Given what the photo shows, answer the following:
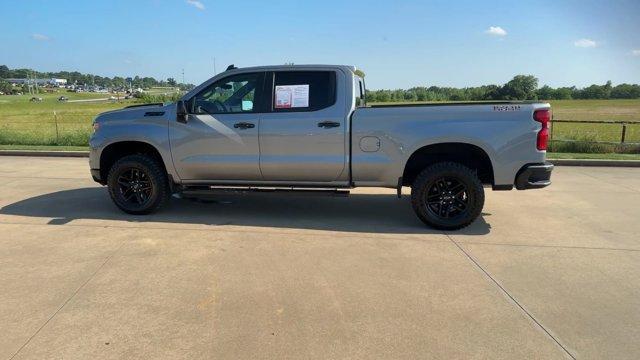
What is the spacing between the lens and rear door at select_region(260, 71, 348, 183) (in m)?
5.61

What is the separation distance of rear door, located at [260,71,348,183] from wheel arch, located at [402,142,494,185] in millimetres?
902

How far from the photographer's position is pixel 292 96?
5773 mm

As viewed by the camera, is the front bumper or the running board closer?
the front bumper

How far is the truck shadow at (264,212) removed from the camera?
5.83m

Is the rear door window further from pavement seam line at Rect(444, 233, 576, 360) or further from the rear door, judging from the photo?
pavement seam line at Rect(444, 233, 576, 360)

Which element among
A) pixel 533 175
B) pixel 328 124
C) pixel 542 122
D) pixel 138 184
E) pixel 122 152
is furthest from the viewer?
pixel 122 152

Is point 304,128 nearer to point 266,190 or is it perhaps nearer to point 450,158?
point 266,190

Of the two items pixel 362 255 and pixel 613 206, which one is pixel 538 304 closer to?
pixel 362 255

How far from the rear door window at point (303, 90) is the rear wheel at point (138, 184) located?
5.80 ft

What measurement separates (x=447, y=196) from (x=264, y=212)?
242 cm

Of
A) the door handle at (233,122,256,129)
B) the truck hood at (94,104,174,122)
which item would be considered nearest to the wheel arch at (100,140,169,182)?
the truck hood at (94,104,174,122)

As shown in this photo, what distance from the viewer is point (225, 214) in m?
6.32

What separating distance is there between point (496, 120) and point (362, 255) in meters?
2.17

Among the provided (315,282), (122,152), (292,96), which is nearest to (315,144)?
(292,96)
